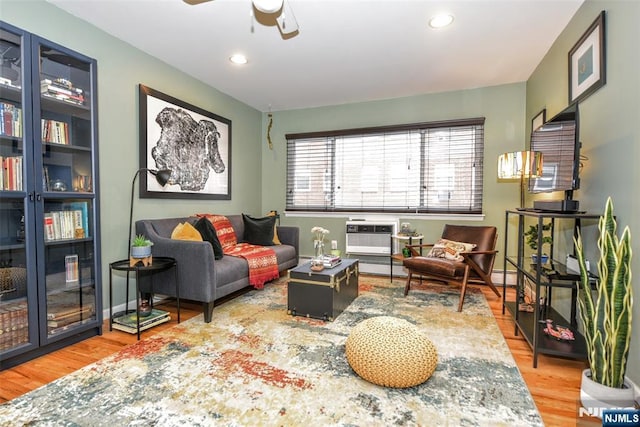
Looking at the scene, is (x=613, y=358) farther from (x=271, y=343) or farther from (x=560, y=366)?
(x=271, y=343)

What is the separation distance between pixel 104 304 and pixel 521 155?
385cm

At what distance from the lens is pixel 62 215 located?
2.29 m

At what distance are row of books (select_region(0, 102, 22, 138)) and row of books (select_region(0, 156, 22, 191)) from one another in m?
0.16

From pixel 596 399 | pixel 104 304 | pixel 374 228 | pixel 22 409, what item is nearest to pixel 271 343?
pixel 22 409

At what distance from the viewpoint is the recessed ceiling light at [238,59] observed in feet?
10.6

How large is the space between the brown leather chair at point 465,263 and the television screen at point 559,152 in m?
0.92

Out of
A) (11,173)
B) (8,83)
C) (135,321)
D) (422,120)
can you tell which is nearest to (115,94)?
(8,83)

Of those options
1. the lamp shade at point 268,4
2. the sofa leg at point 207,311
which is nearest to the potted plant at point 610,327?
the lamp shade at point 268,4

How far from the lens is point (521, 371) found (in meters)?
1.96

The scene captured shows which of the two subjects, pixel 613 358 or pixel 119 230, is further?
pixel 119 230

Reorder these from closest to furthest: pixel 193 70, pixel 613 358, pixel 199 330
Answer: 1. pixel 613 358
2. pixel 199 330
3. pixel 193 70

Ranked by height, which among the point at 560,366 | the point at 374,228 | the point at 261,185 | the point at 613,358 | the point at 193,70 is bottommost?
the point at 560,366

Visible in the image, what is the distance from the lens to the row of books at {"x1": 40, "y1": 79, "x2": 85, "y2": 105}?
7.09 ft

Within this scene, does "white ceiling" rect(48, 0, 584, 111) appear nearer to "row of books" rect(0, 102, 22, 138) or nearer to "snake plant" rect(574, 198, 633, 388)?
"row of books" rect(0, 102, 22, 138)
